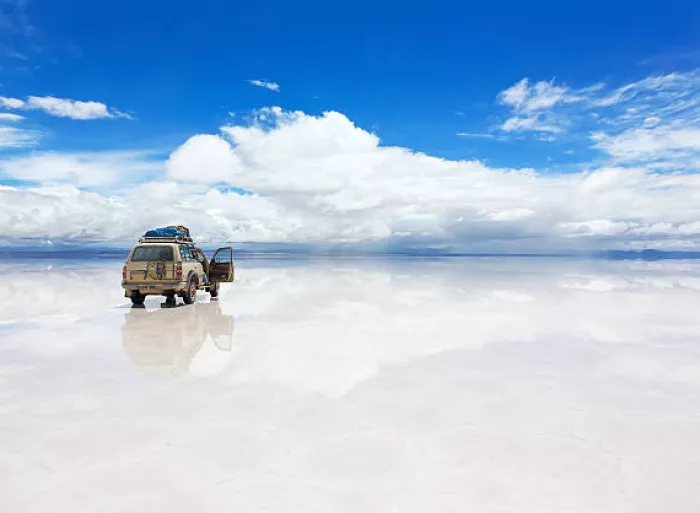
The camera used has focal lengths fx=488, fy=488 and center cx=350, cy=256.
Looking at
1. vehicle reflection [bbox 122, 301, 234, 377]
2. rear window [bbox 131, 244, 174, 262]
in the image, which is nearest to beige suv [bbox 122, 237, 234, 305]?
rear window [bbox 131, 244, 174, 262]

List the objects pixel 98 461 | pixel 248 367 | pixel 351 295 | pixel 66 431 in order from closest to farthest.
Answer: pixel 98 461
pixel 66 431
pixel 248 367
pixel 351 295

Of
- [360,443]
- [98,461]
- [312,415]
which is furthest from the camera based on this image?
[312,415]

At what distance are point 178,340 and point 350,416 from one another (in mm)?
6326

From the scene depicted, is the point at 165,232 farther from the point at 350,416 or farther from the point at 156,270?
the point at 350,416

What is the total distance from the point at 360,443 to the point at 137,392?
12.4 ft

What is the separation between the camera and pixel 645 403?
22.9 ft

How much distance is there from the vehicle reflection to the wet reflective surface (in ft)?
0.26

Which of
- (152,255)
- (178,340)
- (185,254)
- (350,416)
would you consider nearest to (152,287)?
(152,255)

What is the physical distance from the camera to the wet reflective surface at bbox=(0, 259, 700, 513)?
4387 millimetres

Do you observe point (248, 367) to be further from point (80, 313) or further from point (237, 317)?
point (80, 313)

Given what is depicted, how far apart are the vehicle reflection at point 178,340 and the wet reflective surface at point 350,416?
8 cm

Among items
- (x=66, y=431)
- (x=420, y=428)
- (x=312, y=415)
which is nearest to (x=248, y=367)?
(x=312, y=415)

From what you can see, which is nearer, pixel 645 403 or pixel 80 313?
pixel 645 403

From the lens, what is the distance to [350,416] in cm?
627
